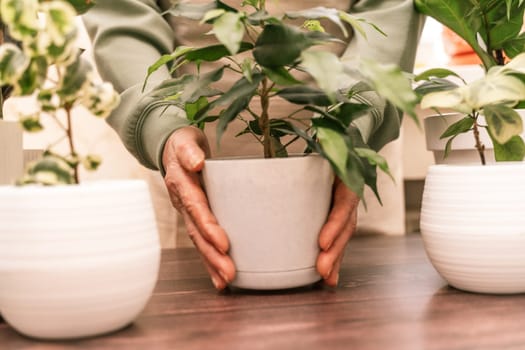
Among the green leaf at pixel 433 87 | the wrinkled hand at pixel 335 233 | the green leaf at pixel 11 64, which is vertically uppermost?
the green leaf at pixel 11 64

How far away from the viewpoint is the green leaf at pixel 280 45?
0.59 meters

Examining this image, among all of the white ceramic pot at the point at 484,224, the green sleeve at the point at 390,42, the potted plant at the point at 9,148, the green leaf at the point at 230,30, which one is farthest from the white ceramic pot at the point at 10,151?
the green sleeve at the point at 390,42

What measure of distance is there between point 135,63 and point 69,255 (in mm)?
629

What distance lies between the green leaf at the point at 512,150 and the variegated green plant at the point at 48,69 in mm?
482

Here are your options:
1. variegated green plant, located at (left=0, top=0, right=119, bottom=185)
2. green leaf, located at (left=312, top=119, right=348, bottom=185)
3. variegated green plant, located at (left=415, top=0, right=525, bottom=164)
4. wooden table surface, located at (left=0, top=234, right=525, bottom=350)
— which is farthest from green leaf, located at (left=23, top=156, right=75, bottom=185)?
variegated green plant, located at (left=415, top=0, right=525, bottom=164)

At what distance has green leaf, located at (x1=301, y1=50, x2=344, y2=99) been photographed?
539 mm

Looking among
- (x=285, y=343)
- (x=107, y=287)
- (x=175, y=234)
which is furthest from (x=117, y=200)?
(x=175, y=234)

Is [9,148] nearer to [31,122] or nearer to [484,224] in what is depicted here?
[31,122]

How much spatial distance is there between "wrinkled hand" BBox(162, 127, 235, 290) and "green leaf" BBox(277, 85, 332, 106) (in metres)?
0.13

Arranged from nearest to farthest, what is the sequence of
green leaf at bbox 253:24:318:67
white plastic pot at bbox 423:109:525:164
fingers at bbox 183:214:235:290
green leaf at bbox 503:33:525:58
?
green leaf at bbox 253:24:318:67, fingers at bbox 183:214:235:290, green leaf at bbox 503:33:525:58, white plastic pot at bbox 423:109:525:164

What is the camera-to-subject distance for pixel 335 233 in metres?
0.70

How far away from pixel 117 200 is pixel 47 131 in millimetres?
1208

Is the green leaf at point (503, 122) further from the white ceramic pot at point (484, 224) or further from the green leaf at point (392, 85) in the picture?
the green leaf at point (392, 85)

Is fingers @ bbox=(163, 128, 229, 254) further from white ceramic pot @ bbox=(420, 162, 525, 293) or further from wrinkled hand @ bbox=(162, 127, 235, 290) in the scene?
white ceramic pot @ bbox=(420, 162, 525, 293)
